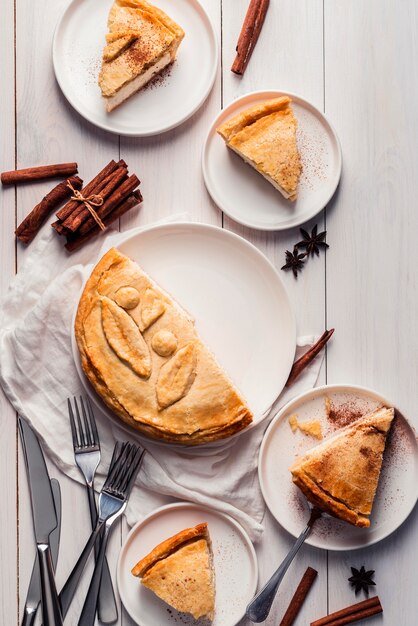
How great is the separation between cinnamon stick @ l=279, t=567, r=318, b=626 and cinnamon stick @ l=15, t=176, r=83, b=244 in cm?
142

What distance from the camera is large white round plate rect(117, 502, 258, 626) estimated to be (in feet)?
8.21

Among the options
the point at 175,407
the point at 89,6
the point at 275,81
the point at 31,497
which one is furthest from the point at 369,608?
the point at 89,6

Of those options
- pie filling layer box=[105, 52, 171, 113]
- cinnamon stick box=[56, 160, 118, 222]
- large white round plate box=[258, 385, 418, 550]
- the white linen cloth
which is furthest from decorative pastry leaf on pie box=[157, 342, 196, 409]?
pie filling layer box=[105, 52, 171, 113]

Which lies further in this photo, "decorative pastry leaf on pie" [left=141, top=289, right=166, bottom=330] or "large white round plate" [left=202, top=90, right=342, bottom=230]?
"large white round plate" [left=202, top=90, right=342, bottom=230]

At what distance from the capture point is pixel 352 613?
8.42 ft

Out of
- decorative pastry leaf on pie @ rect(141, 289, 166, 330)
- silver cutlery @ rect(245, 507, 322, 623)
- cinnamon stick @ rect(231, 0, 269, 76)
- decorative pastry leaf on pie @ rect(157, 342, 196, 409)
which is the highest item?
cinnamon stick @ rect(231, 0, 269, 76)

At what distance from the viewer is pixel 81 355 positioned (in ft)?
7.88

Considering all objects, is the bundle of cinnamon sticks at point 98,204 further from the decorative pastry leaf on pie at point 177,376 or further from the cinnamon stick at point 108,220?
the decorative pastry leaf on pie at point 177,376

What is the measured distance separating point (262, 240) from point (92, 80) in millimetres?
761

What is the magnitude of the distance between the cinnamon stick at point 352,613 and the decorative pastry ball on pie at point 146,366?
2.37 ft

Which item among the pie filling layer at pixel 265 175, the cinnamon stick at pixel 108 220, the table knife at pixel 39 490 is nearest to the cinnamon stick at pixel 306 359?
the pie filling layer at pixel 265 175

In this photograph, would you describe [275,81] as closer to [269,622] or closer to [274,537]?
[274,537]

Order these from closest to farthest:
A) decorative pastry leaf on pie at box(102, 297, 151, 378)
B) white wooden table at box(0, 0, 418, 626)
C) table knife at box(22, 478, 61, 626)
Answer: decorative pastry leaf on pie at box(102, 297, 151, 378), table knife at box(22, 478, 61, 626), white wooden table at box(0, 0, 418, 626)

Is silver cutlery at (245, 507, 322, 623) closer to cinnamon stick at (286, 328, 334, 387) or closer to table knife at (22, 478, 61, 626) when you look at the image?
cinnamon stick at (286, 328, 334, 387)
